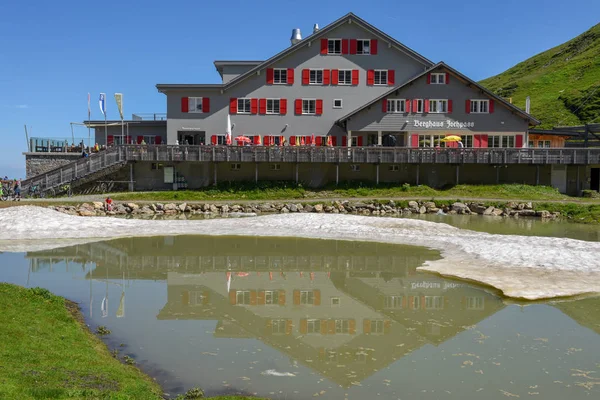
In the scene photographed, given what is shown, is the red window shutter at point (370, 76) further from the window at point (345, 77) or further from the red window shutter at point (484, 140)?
the red window shutter at point (484, 140)

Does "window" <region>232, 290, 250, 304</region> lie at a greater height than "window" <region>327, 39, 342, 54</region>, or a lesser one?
lesser

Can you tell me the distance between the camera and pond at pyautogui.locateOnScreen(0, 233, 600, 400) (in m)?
9.88

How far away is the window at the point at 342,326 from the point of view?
1298 cm

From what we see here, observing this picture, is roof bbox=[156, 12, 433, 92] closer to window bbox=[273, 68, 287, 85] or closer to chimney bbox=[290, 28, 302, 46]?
window bbox=[273, 68, 287, 85]

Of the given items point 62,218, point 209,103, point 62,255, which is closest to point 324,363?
point 62,255

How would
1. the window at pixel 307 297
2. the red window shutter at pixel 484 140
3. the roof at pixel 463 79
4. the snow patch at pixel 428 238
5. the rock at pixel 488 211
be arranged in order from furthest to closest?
1. the red window shutter at pixel 484 140
2. the roof at pixel 463 79
3. the rock at pixel 488 211
4. the snow patch at pixel 428 238
5. the window at pixel 307 297

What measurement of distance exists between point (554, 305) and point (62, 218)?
26.2 meters

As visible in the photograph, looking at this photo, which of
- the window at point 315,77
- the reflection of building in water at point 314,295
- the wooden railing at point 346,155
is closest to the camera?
the reflection of building in water at point 314,295

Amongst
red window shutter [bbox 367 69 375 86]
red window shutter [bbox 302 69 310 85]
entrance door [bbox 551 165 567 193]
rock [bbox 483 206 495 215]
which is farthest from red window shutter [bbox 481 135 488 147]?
red window shutter [bbox 302 69 310 85]

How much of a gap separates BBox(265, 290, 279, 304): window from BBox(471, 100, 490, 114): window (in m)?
38.6

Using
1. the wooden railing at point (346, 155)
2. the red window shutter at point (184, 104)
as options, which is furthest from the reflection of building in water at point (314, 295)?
the red window shutter at point (184, 104)

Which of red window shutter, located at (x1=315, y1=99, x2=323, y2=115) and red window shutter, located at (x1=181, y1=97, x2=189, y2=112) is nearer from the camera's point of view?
red window shutter, located at (x1=181, y1=97, x2=189, y2=112)

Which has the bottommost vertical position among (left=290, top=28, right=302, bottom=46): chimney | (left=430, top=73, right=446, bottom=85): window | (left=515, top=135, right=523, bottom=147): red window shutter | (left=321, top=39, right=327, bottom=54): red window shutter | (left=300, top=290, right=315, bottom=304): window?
(left=300, top=290, right=315, bottom=304): window

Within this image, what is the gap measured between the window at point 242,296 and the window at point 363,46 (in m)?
38.7
